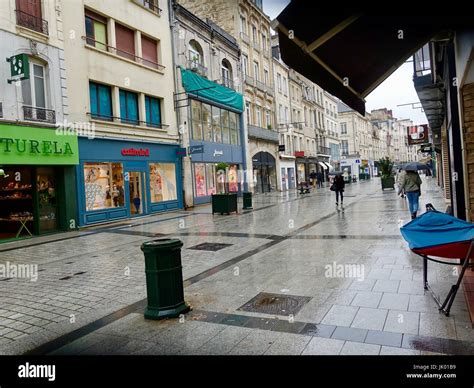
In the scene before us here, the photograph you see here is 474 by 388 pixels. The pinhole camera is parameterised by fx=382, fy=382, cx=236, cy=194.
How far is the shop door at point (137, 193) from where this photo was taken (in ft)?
59.5

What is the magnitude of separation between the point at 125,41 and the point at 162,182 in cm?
707

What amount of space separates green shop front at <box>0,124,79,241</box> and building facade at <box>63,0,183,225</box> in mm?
611

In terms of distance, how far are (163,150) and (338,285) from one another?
15.8m

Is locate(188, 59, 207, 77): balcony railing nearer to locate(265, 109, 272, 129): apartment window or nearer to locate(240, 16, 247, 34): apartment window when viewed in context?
locate(240, 16, 247, 34): apartment window

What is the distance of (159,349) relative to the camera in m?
3.81

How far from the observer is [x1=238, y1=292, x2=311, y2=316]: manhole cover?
15.6ft

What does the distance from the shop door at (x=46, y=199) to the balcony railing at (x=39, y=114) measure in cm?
181

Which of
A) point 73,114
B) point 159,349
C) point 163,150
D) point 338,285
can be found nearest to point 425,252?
point 338,285

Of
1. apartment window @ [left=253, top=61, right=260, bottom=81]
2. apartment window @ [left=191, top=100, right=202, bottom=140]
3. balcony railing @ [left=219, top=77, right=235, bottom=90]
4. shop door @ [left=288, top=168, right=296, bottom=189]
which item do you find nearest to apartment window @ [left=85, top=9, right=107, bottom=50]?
apartment window @ [left=191, top=100, right=202, bottom=140]

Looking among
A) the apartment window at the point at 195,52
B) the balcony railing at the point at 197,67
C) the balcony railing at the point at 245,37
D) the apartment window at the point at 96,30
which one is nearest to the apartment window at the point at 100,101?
the apartment window at the point at 96,30

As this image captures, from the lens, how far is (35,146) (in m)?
13.0

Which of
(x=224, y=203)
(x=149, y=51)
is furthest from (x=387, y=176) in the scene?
(x=149, y=51)

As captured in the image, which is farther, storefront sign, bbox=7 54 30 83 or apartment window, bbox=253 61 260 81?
apartment window, bbox=253 61 260 81
